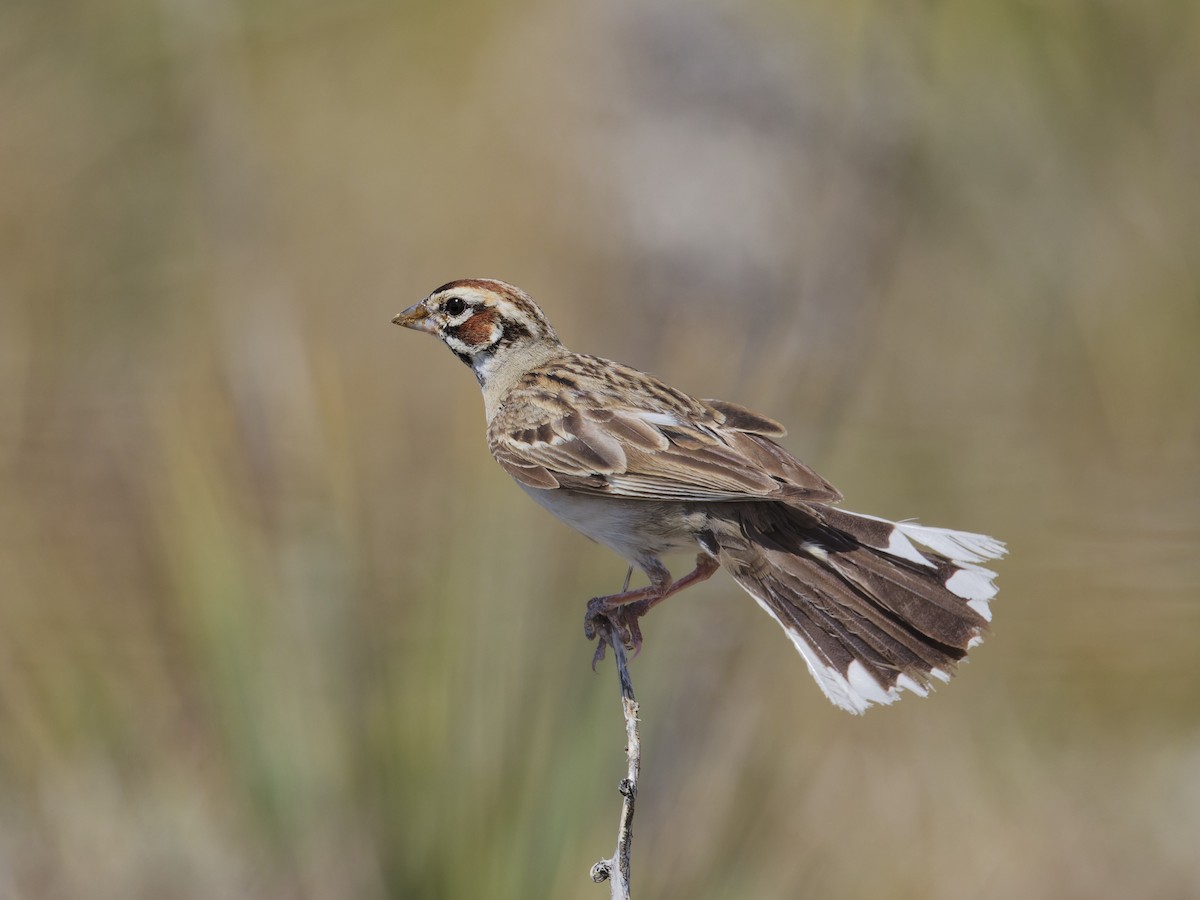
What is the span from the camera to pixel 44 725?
3586mm

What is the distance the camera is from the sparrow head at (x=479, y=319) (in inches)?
167

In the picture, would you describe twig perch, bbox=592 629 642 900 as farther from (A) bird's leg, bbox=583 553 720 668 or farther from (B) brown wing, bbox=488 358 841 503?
(A) bird's leg, bbox=583 553 720 668

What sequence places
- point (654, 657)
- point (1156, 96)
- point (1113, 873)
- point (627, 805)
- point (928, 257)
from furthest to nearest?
point (928, 257) < point (1113, 873) < point (1156, 96) < point (654, 657) < point (627, 805)

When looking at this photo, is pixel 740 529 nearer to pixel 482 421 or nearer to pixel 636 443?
pixel 636 443

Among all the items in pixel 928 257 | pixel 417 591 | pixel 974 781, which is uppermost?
pixel 928 257

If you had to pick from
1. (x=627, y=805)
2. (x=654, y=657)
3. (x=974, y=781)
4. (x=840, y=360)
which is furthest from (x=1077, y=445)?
(x=627, y=805)

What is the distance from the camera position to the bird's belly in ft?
12.1

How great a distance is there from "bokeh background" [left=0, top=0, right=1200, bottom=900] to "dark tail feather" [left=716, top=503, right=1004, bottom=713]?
0.82 feet

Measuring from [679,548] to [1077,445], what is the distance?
4501mm

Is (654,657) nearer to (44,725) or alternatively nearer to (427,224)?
(44,725)

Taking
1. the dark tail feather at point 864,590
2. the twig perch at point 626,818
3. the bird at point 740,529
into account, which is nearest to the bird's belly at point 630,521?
the bird at point 740,529

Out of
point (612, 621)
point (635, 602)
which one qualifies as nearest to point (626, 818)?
point (612, 621)

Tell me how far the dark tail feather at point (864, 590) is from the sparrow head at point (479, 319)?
1100 mm

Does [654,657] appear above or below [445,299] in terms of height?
below
